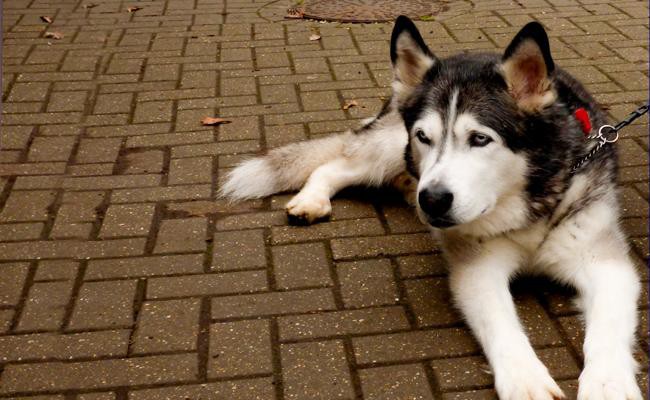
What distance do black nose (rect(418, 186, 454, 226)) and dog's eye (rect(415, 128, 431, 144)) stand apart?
30 cm

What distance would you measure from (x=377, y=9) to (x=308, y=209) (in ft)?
13.2

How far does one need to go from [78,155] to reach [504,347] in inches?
120

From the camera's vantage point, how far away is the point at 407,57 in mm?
3570

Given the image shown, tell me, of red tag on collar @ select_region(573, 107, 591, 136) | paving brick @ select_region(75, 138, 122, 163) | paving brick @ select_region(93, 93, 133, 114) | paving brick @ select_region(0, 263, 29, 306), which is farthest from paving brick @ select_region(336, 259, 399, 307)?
paving brick @ select_region(93, 93, 133, 114)

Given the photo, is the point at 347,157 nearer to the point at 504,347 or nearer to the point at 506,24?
the point at 504,347

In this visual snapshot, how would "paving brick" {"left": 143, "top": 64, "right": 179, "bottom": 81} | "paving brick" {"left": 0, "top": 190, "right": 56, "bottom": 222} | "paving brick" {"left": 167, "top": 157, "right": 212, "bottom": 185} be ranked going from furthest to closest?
"paving brick" {"left": 143, "top": 64, "right": 179, "bottom": 81} → "paving brick" {"left": 167, "top": 157, "right": 212, "bottom": 185} → "paving brick" {"left": 0, "top": 190, "right": 56, "bottom": 222}

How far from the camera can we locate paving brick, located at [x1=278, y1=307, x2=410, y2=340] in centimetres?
324

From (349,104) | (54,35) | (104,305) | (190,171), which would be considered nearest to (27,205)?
(190,171)

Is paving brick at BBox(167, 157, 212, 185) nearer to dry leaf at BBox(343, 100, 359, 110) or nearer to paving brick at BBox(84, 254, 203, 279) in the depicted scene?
paving brick at BBox(84, 254, 203, 279)

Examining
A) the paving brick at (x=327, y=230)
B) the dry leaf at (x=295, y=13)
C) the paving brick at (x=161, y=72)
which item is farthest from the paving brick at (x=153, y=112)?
the dry leaf at (x=295, y=13)

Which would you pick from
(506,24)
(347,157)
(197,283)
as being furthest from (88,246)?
(506,24)

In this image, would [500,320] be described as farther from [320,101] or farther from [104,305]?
[320,101]

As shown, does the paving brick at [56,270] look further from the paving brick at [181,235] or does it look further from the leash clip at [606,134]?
the leash clip at [606,134]

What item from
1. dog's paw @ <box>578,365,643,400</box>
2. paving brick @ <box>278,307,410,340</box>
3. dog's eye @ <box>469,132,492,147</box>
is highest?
dog's eye @ <box>469,132,492,147</box>
